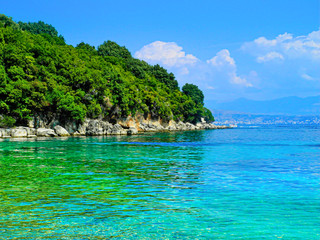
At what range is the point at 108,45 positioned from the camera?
443 ft

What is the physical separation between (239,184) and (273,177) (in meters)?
3.40

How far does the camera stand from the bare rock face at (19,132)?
5398 centimetres

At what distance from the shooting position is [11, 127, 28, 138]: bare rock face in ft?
177

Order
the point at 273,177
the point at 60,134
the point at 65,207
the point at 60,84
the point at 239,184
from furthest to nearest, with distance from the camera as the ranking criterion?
the point at 60,84 → the point at 60,134 → the point at 273,177 → the point at 239,184 → the point at 65,207

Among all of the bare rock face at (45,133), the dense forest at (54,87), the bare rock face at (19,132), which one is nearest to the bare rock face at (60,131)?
the bare rock face at (45,133)

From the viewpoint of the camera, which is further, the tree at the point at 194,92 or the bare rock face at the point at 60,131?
the tree at the point at 194,92

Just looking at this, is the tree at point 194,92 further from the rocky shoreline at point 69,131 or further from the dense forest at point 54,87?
the rocky shoreline at point 69,131

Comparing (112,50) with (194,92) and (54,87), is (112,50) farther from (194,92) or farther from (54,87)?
(54,87)

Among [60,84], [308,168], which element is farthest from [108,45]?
[308,168]

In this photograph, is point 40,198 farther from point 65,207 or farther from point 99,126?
point 99,126

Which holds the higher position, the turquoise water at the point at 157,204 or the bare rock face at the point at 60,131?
the bare rock face at the point at 60,131

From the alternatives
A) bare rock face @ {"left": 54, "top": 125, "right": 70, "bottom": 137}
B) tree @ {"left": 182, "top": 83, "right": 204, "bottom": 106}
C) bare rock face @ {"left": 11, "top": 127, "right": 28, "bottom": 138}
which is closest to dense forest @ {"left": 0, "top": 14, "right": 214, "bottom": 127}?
bare rock face @ {"left": 11, "top": 127, "right": 28, "bottom": 138}

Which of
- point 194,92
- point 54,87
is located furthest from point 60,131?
point 194,92

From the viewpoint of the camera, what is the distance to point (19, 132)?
180ft
